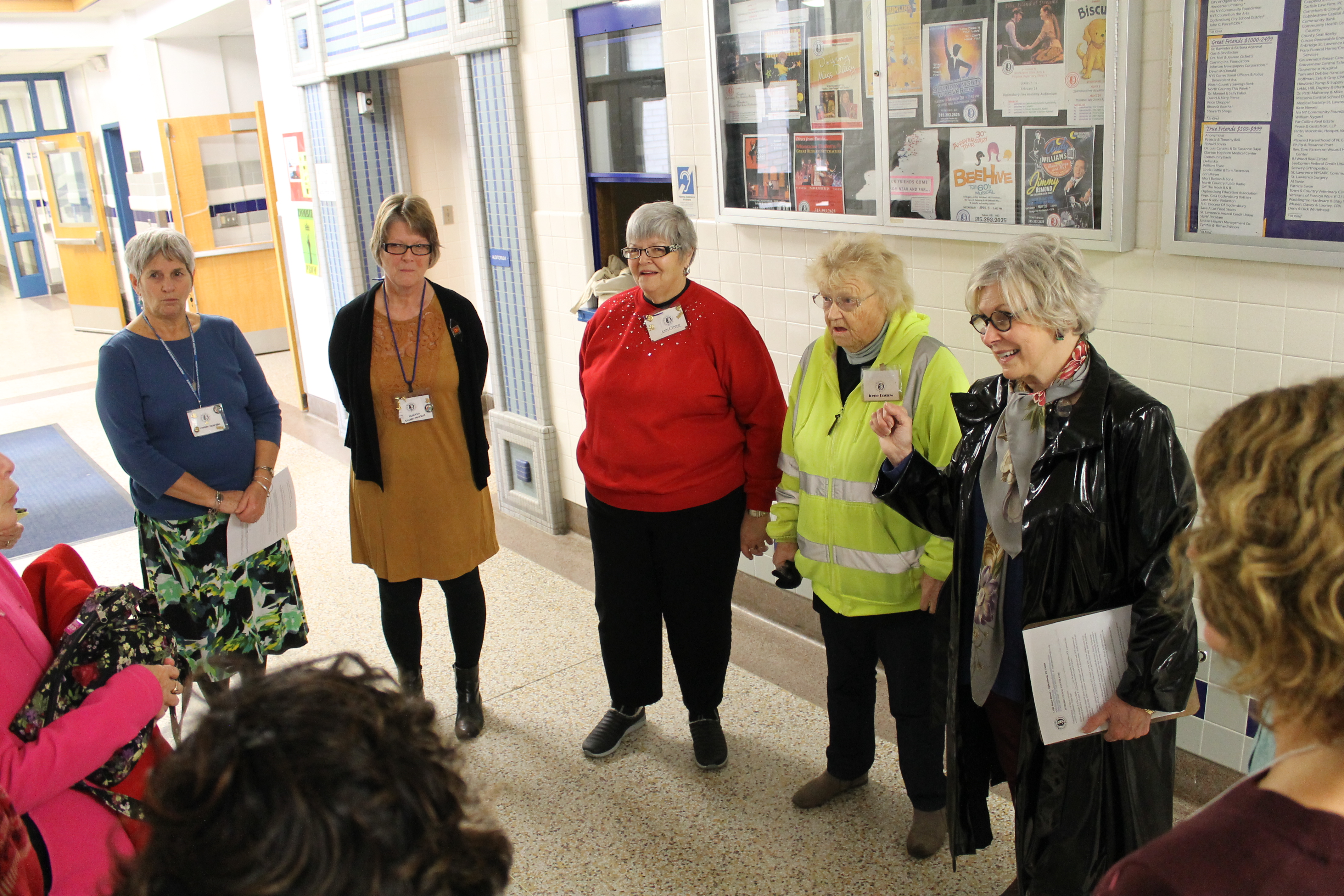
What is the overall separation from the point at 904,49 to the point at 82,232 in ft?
39.3

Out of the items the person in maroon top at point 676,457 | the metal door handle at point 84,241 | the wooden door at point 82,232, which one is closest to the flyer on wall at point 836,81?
the person in maroon top at point 676,457

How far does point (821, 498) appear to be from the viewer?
236 cm

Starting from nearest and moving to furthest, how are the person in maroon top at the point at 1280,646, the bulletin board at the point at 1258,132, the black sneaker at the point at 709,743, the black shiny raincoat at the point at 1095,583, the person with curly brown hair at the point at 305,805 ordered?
the person with curly brown hair at the point at 305,805 → the person in maroon top at the point at 1280,646 → the black shiny raincoat at the point at 1095,583 → the bulletin board at the point at 1258,132 → the black sneaker at the point at 709,743

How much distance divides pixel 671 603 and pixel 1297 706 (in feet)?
6.94

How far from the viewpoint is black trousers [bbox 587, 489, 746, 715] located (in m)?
2.74

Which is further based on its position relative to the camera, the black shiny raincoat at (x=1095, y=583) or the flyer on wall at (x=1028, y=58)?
the flyer on wall at (x=1028, y=58)

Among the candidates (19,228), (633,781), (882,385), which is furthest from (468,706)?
(19,228)

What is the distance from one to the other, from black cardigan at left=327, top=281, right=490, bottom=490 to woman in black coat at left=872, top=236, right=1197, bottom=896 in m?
1.36

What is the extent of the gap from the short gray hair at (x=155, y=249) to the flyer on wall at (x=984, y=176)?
210 centimetres

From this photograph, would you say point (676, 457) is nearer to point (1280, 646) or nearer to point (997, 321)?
point (997, 321)

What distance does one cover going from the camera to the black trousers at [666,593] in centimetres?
274

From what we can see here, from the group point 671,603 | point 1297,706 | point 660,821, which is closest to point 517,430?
point 671,603

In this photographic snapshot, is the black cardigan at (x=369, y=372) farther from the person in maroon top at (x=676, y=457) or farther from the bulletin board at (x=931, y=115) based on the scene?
the bulletin board at (x=931, y=115)

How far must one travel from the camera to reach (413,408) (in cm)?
285
